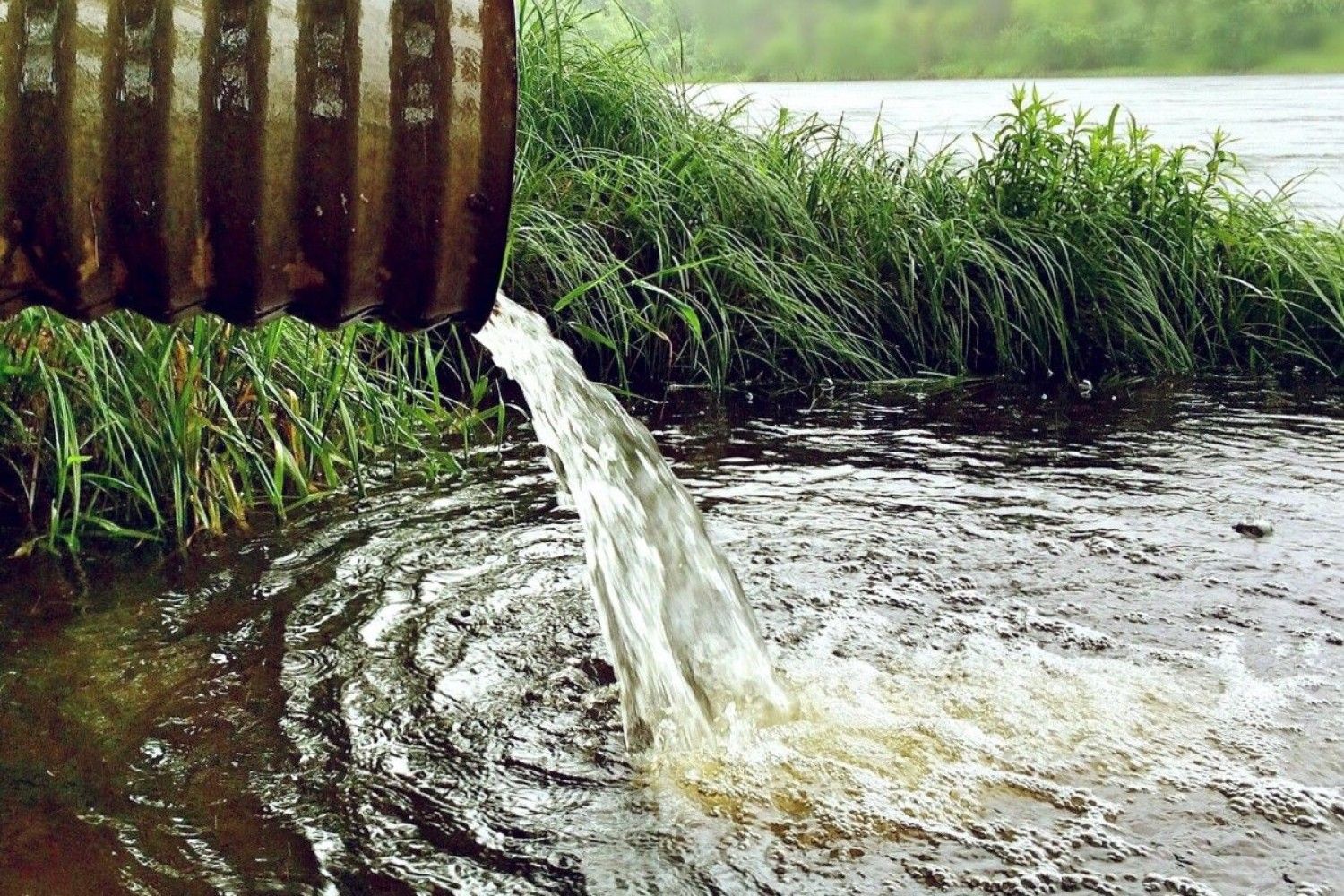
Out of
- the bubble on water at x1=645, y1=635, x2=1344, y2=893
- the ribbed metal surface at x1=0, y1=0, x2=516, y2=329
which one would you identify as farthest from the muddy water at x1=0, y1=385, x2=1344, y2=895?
the ribbed metal surface at x1=0, y1=0, x2=516, y2=329

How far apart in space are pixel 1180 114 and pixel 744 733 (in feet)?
39.4

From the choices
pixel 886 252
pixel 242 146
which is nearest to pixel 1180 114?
pixel 886 252

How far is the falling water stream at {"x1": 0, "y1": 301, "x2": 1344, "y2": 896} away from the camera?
7.04 ft

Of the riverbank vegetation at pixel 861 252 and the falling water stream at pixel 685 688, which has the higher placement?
the riverbank vegetation at pixel 861 252

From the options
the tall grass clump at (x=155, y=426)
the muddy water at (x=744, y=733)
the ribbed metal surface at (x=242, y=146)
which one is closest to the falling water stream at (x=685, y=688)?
the muddy water at (x=744, y=733)

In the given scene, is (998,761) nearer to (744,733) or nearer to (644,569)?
(744,733)

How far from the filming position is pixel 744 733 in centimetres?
261

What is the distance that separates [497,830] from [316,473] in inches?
77.3

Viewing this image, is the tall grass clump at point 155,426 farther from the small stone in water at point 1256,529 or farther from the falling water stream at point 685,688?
the small stone in water at point 1256,529

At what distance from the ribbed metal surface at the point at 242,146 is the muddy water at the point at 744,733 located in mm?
815

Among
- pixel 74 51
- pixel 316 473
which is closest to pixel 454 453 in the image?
pixel 316 473

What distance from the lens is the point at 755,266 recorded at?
5.29 meters

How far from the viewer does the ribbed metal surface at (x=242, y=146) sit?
6.36ft

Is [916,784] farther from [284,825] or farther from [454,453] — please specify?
[454,453]
